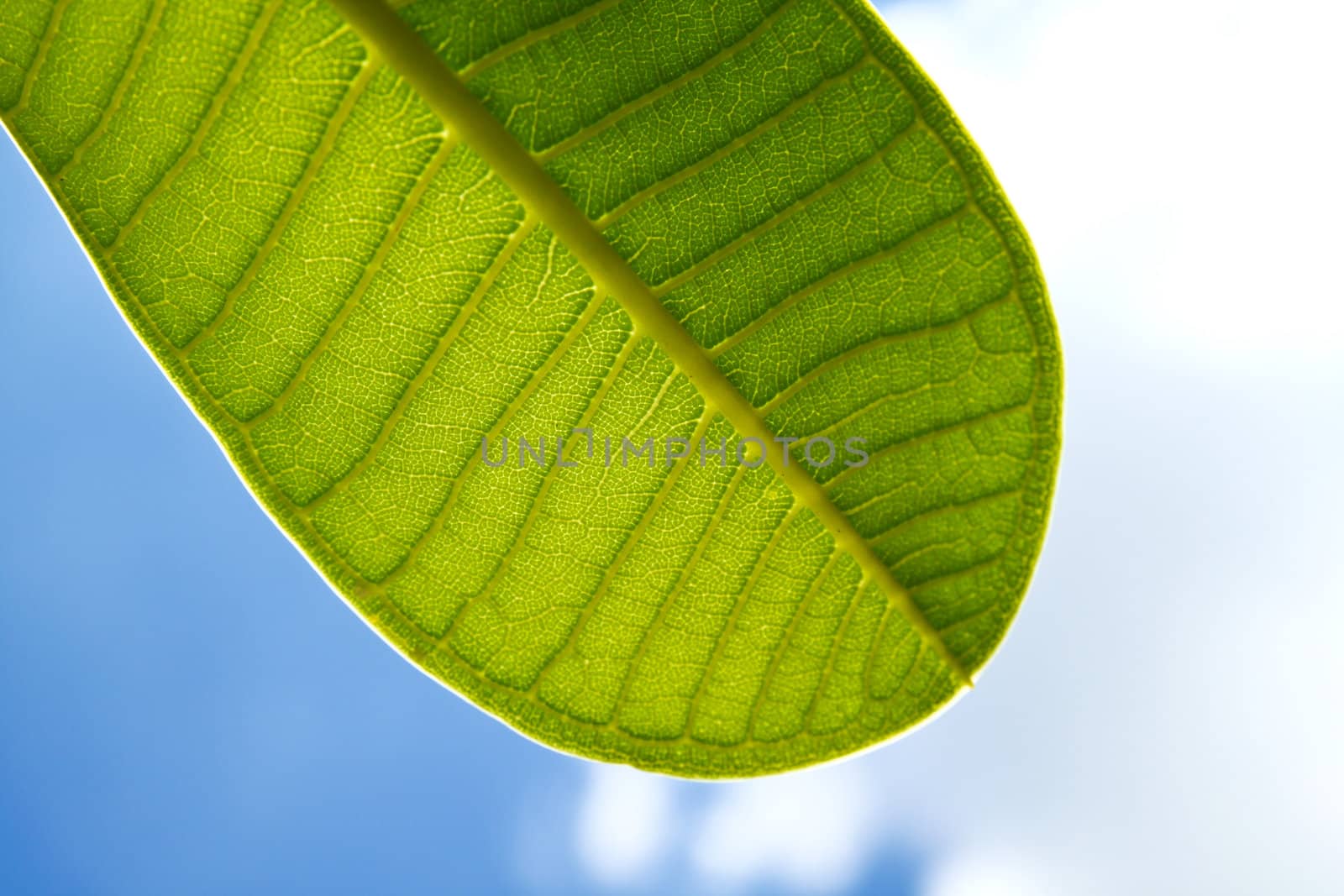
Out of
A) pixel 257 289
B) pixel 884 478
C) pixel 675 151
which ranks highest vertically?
pixel 675 151

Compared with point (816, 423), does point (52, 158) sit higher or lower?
higher

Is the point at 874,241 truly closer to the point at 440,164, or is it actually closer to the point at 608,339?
the point at 608,339

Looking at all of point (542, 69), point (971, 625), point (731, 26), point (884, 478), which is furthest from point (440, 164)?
point (971, 625)

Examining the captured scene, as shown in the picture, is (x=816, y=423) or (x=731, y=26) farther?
(x=816, y=423)

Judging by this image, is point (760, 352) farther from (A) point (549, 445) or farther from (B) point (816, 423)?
(A) point (549, 445)
